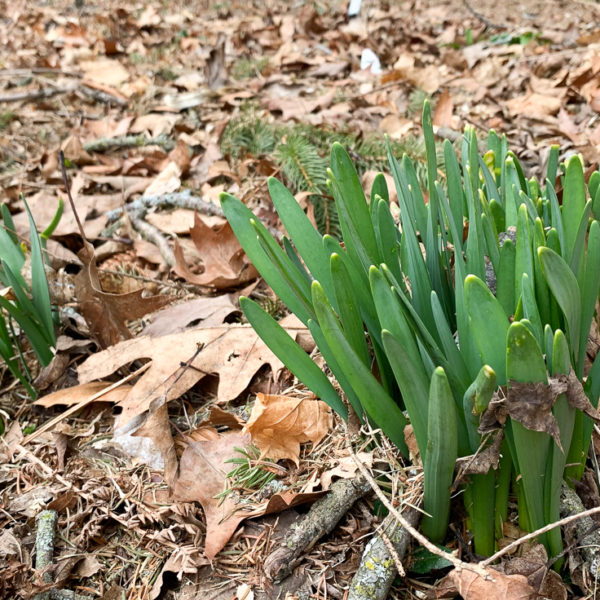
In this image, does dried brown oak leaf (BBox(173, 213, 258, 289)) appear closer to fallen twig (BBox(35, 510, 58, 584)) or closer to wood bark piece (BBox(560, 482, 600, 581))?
fallen twig (BBox(35, 510, 58, 584))

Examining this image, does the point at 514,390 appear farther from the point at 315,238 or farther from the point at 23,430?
the point at 23,430

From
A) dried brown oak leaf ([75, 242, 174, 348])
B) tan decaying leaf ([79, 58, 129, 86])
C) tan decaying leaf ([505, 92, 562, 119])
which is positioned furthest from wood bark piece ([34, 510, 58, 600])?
tan decaying leaf ([79, 58, 129, 86])

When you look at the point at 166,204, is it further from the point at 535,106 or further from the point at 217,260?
Answer: the point at 535,106

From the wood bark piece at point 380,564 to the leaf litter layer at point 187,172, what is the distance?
7 cm

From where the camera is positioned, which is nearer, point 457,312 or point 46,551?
point 457,312

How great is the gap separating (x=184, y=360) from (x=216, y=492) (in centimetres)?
39

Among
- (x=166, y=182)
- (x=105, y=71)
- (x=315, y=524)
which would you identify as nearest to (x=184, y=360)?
(x=315, y=524)

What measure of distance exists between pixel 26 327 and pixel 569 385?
129 centimetres

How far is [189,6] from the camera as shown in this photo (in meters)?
5.12

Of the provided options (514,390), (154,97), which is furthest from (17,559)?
(154,97)

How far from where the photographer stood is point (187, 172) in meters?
2.52

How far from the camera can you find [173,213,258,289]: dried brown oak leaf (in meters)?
1.81

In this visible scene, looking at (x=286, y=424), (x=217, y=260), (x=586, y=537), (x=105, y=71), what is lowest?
(x=586, y=537)

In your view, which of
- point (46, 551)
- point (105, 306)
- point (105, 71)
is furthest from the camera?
point (105, 71)
